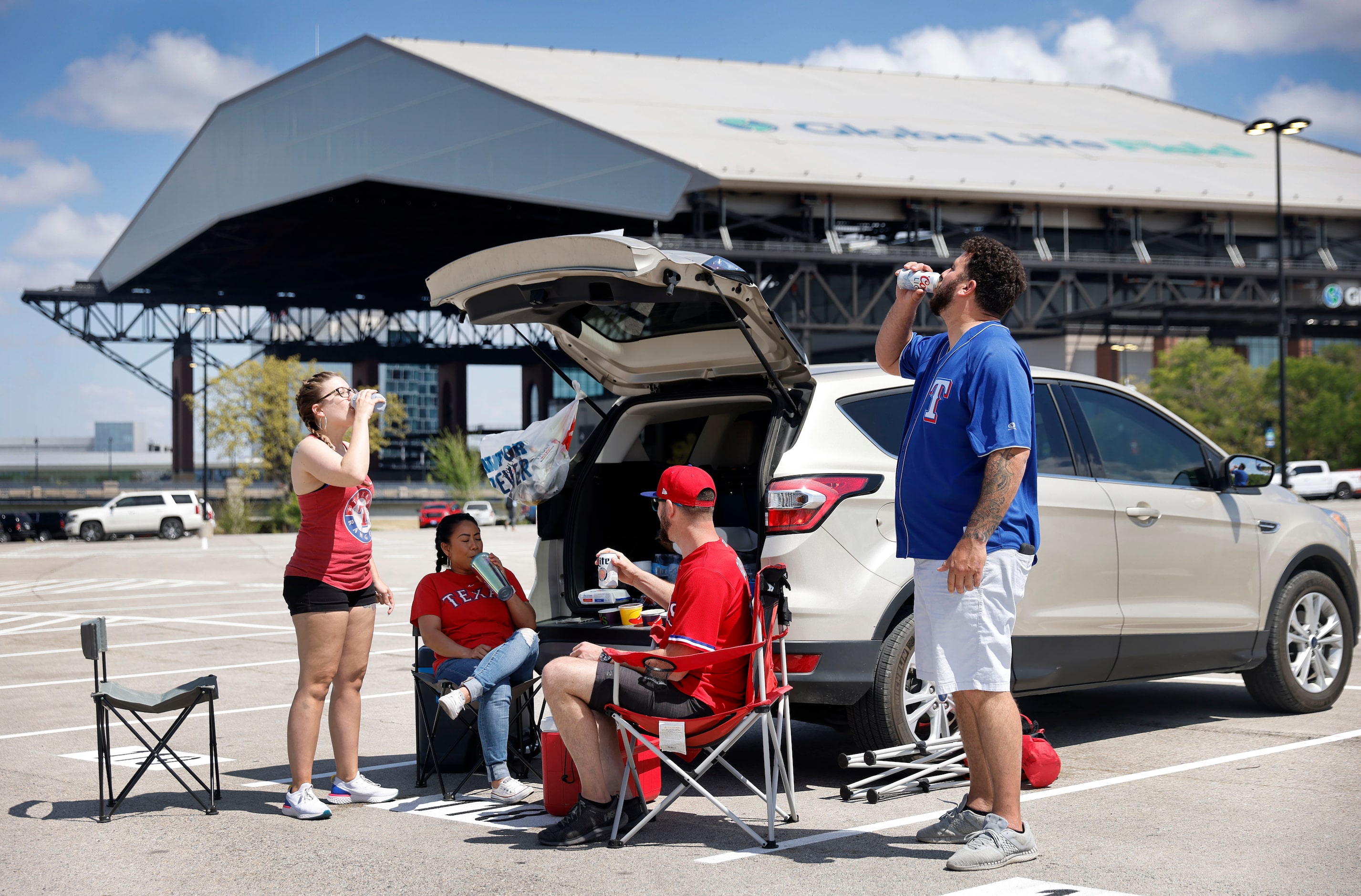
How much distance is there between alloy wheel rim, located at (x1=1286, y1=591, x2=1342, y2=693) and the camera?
7.70 m

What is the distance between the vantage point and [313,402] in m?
5.89

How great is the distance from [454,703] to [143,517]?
4373cm

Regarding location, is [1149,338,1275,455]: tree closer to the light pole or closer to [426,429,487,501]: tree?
the light pole

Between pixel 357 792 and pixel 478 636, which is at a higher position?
pixel 478 636

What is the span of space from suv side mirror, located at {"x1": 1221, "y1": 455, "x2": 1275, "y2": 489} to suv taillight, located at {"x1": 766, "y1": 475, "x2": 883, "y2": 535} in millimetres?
2825

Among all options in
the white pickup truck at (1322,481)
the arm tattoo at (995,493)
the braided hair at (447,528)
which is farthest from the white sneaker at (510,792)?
the white pickup truck at (1322,481)

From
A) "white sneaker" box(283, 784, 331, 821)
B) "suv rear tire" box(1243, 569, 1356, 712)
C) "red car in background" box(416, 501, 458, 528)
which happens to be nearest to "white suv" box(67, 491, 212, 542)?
"red car in background" box(416, 501, 458, 528)

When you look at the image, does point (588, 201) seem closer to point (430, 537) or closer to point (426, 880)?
point (430, 537)

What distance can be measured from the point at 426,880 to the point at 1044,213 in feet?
195

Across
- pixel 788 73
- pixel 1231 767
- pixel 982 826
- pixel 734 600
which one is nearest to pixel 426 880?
pixel 734 600

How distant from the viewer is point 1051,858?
4746mm

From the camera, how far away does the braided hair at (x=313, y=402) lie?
231 inches

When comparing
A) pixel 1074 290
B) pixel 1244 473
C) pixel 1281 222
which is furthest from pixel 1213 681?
pixel 1074 290

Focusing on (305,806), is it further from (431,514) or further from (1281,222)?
(431,514)
